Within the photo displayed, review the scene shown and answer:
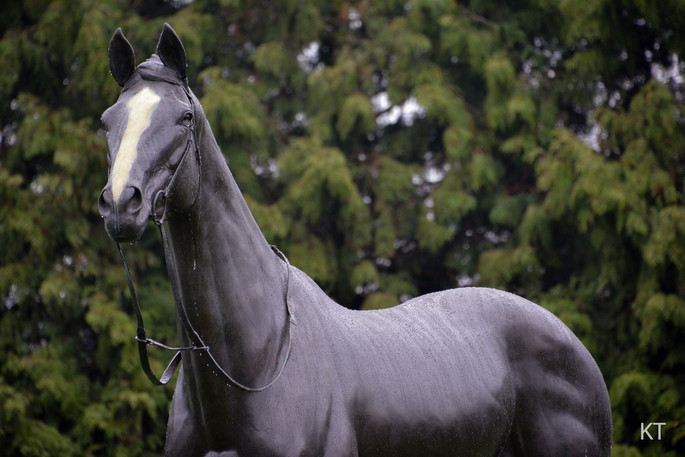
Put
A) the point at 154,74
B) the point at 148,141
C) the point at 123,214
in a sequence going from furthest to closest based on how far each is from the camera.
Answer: the point at 154,74 < the point at 148,141 < the point at 123,214

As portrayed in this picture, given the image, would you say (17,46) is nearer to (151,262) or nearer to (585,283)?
(151,262)

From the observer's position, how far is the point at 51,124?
28.3ft

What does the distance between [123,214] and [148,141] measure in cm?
28

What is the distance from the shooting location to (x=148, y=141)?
8.30 feet

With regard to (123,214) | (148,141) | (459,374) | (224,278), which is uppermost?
(148,141)

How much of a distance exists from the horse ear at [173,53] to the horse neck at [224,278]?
0.69 ft

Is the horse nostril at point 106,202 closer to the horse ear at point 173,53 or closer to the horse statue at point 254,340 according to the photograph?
the horse statue at point 254,340

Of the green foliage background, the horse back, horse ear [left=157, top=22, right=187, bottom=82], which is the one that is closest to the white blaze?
horse ear [left=157, top=22, right=187, bottom=82]

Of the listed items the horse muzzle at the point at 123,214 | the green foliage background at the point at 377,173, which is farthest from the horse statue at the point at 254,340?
the green foliage background at the point at 377,173

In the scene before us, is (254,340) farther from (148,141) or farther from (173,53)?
(173,53)

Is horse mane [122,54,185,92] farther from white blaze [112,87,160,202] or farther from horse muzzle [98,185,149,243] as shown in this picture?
horse muzzle [98,185,149,243]

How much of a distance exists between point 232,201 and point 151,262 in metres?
5.97

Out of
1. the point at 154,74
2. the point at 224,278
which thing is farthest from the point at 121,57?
the point at 224,278

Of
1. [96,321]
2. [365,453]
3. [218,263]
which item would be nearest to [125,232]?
[218,263]
